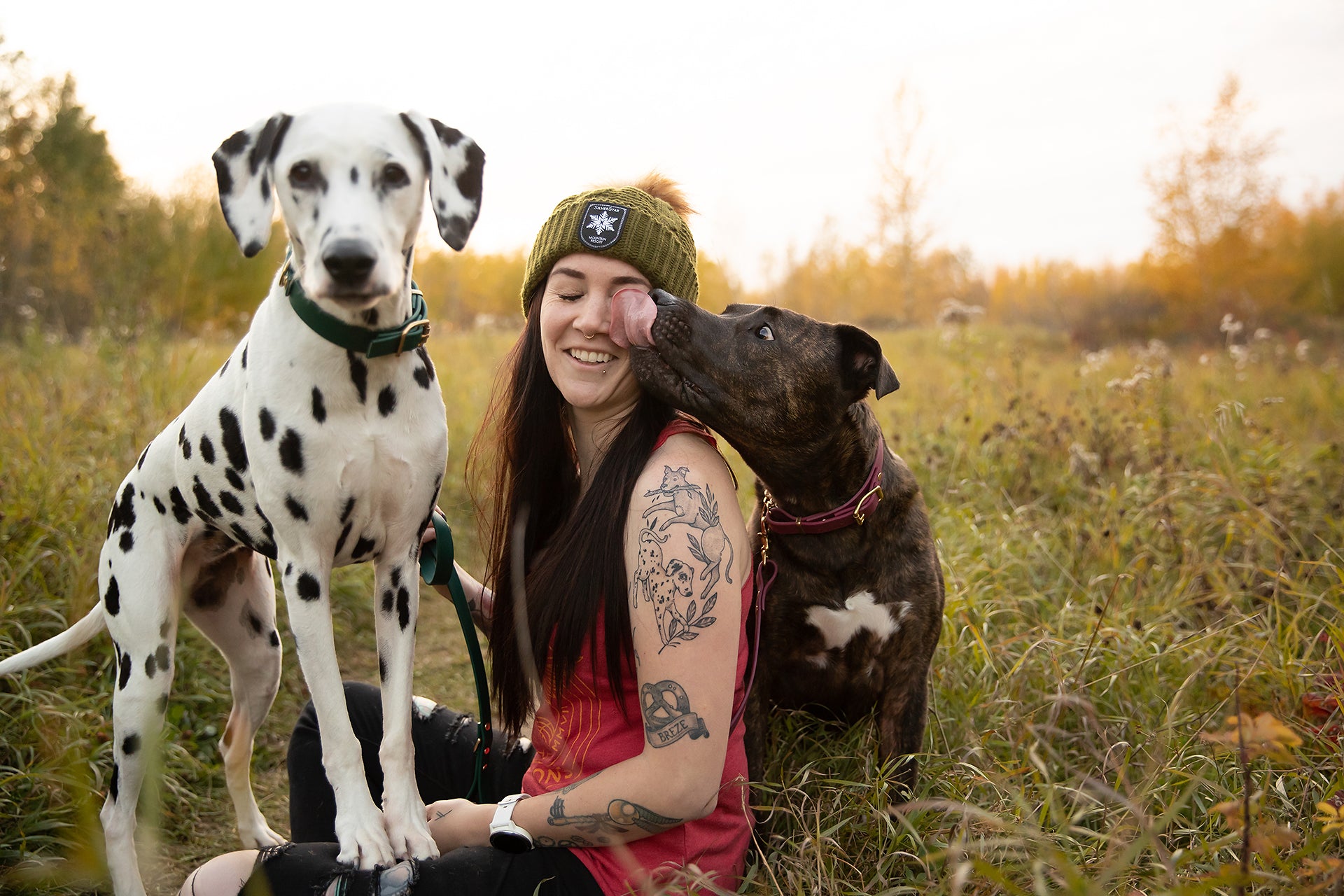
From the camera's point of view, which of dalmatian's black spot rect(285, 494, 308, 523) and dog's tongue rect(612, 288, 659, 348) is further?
dog's tongue rect(612, 288, 659, 348)

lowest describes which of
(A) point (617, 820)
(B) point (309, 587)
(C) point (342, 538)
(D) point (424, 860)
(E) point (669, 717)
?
(D) point (424, 860)

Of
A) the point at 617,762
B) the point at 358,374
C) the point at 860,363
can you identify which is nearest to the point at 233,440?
the point at 358,374

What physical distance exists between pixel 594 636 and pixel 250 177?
1.38 metres

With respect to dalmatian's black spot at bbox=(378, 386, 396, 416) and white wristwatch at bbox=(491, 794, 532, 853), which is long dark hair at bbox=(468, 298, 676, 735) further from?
dalmatian's black spot at bbox=(378, 386, 396, 416)

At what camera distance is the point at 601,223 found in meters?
2.47

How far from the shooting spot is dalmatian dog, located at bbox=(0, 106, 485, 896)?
1.96m

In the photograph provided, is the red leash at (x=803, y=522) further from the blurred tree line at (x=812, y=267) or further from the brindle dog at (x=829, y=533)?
the blurred tree line at (x=812, y=267)

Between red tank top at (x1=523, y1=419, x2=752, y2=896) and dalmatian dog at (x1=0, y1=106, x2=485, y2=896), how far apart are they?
0.38 m

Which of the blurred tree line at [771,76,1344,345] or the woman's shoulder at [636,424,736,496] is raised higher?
the blurred tree line at [771,76,1344,345]

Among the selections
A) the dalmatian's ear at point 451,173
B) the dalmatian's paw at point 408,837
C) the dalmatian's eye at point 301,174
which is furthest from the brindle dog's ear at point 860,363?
the dalmatian's paw at point 408,837

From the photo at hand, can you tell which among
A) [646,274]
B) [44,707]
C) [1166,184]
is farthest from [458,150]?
[1166,184]

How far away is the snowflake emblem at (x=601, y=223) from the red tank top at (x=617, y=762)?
66 centimetres

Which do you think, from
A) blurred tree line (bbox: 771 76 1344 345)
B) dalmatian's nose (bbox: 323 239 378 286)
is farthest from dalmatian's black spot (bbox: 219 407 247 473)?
blurred tree line (bbox: 771 76 1344 345)

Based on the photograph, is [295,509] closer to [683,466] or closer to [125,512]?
[125,512]
